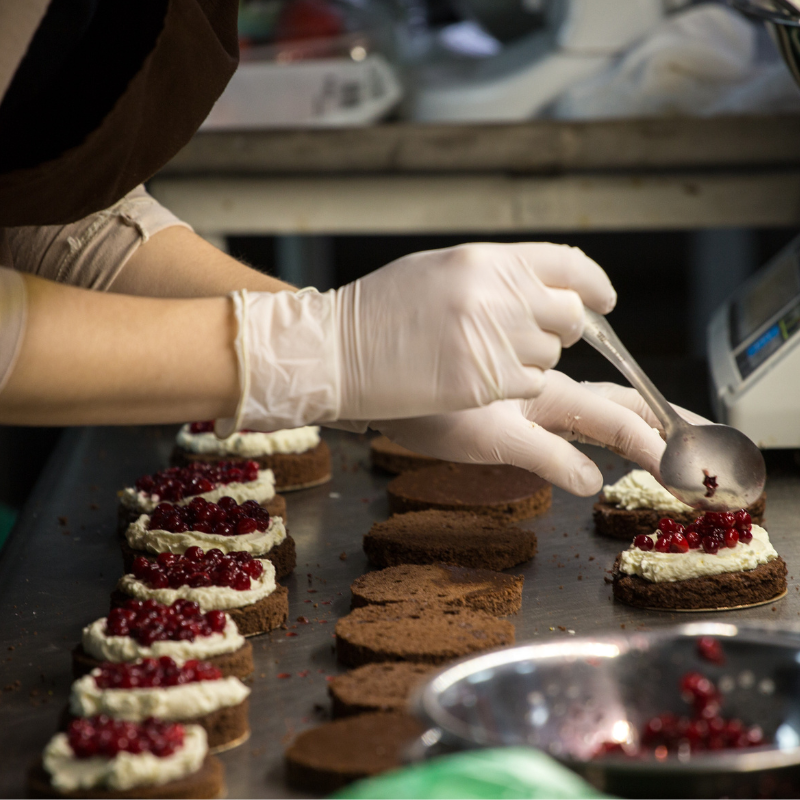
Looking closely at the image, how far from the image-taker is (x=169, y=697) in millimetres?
1190

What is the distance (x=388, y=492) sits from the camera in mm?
2178

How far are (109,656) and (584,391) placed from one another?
95 cm

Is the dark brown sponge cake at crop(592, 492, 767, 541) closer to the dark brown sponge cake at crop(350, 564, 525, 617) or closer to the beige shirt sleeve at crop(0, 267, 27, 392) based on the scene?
the dark brown sponge cake at crop(350, 564, 525, 617)

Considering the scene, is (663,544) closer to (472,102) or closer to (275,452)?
(275,452)

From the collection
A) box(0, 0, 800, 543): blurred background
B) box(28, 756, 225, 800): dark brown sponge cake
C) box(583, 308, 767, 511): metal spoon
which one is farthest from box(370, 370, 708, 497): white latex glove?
box(0, 0, 800, 543): blurred background

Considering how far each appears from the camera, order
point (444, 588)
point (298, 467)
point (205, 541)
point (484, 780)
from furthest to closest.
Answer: point (298, 467) < point (205, 541) < point (444, 588) < point (484, 780)

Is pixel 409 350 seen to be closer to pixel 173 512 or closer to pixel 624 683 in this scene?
pixel 624 683

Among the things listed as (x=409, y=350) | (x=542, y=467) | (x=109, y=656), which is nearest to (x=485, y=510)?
(x=542, y=467)

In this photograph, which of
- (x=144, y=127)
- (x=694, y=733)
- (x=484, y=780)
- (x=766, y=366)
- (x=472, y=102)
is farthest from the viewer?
(x=472, y=102)

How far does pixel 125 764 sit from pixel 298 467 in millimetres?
1332

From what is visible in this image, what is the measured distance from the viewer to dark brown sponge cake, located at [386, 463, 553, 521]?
2.09 metres

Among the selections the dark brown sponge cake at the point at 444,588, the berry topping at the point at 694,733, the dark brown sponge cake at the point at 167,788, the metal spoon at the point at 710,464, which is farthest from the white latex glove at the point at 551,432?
the dark brown sponge cake at the point at 167,788

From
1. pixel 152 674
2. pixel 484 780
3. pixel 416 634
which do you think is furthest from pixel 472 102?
pixel 484 780

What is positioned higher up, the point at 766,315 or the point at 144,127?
the point at 144,127
